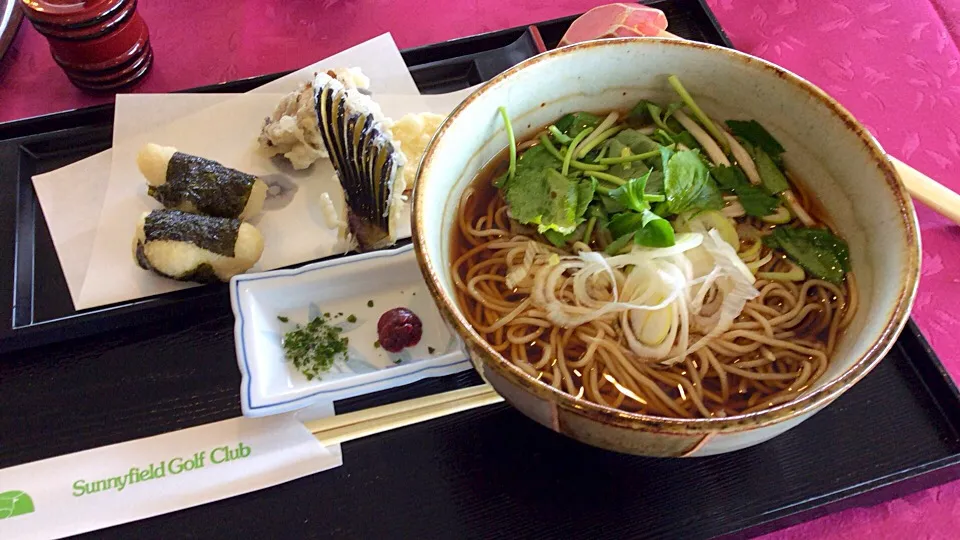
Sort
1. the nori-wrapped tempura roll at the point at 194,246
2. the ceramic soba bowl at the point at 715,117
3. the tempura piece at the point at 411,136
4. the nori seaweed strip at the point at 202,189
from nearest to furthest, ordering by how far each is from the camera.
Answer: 1. the ceramic soba bowl at the point at 715,117
2. the nori-wrapped tempura roll at the point at 194,246
3. the nori seaweed strip at the point at 202,189
4. the tempura piece at the point at 411,136

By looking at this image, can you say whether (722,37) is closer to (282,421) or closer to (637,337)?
(637,337)


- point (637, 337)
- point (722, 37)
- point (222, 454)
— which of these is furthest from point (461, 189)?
point (722, 37)

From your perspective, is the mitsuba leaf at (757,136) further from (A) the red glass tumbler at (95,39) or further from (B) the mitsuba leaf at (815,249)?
(A) the red glass tumbler at (95,39)

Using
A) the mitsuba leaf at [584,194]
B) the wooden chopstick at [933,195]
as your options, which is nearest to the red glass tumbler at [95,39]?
the mitsuba leaf at [584,194]

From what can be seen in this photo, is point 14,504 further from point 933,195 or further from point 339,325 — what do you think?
point 933,195

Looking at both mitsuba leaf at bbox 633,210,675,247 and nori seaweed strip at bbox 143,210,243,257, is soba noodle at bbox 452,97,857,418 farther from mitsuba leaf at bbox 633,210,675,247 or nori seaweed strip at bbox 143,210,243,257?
nori seaweed strip at bbox 143,210,243,257

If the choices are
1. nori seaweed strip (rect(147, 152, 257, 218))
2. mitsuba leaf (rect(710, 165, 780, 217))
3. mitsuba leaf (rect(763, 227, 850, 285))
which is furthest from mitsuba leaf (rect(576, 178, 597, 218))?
nori seaweed strip (rect(147, 152, 257, 218))
